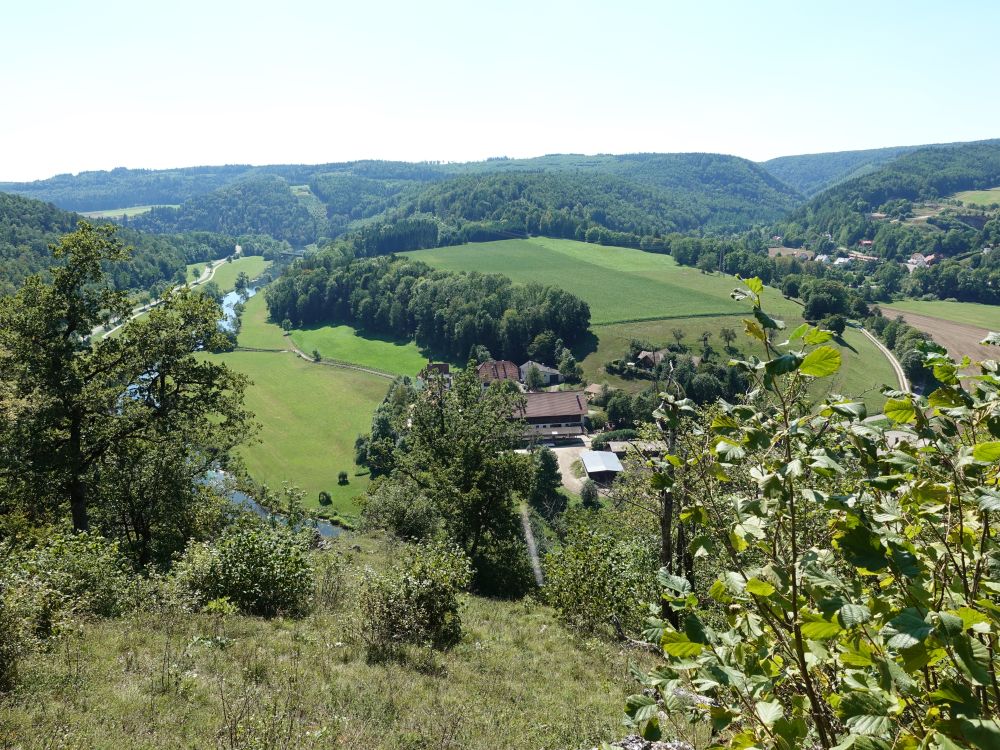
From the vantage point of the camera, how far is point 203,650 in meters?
10.0

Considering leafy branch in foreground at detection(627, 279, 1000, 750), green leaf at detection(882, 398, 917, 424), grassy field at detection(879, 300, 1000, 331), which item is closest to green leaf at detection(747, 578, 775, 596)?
leafy branch in foreground at detection(627, 279, 1000, 750)

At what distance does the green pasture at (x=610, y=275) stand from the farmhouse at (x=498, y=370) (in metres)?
23.0

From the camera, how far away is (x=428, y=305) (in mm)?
114500

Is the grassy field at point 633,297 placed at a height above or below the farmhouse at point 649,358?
above

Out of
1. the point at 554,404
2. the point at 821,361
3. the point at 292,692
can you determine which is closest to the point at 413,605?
the point at 292,692

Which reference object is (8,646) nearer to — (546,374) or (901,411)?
(901,411)

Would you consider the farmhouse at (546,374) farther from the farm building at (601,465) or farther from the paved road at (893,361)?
the paved road at (893,361)

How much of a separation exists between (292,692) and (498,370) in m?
87.7

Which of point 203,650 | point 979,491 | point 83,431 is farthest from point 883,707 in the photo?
point 83,431

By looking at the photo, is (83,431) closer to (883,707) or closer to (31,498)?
(31,498)

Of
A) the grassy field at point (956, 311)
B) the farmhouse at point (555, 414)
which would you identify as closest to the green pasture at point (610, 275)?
the grassy field at point (956, 311)

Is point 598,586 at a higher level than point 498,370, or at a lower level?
higher

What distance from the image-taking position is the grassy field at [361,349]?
10256 centimetres

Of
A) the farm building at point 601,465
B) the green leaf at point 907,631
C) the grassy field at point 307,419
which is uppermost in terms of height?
the green leaf at point 907,631
